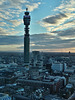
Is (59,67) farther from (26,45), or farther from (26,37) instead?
(26,37)

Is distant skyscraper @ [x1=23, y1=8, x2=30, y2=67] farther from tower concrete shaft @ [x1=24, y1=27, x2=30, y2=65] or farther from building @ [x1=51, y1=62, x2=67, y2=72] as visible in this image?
building @ [x1=51, y1=62, x2=67, y2=72]

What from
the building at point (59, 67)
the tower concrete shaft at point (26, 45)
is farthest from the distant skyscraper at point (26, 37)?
the building at point (59, 67)

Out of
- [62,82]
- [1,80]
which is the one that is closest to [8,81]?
[1,80]

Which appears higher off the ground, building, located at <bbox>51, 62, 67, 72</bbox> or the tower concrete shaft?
the tower concrete shaft

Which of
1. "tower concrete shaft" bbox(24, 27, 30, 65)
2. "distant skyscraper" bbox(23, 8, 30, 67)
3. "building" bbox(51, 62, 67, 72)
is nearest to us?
Answer: "building" bbox(51, 62, 67, 72)

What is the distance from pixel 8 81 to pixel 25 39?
36.2 m

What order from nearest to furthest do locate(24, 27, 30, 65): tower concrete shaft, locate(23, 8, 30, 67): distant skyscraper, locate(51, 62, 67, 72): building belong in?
locate(51, 62, 67, 72): building → locate(23, 8, 30, 67): distant skyscraper → locate(24, 27, 30, 65): tower concrete shaft

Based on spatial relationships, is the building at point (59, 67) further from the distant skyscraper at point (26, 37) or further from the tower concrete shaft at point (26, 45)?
the tower concrete shaft at point (26, 45)

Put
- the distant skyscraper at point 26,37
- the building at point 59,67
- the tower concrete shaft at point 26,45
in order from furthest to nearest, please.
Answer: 1. the tower concrete shaft at point 26,45
2. the distant skyscraper at point 26,37
3. the building at point 59,67

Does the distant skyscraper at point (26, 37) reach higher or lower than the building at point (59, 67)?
higher

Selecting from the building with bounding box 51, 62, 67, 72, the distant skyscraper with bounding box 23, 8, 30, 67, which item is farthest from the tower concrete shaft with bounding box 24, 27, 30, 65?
the building with bounding box 51, 62, 67, 72

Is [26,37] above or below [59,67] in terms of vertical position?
above

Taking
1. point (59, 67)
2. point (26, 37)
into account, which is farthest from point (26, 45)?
point (59, 67)

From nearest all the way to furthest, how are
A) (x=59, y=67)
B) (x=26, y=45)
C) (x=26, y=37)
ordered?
(x=59, y=67), (x=26, y=37), (x=26, y=45)
